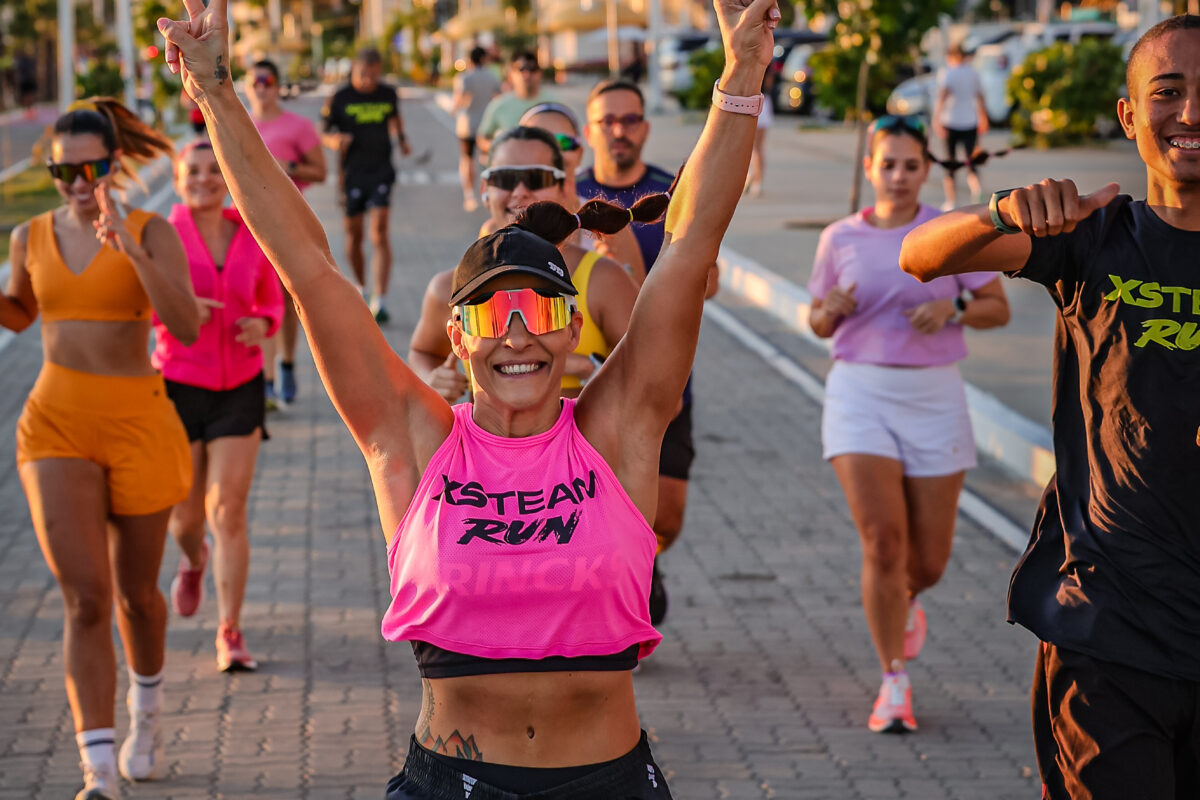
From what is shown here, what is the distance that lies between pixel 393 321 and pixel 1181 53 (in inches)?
468

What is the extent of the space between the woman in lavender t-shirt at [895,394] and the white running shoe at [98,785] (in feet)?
8.91

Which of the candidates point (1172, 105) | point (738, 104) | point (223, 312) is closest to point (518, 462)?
point (738, 104)

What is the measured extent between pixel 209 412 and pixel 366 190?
8335 millimetres

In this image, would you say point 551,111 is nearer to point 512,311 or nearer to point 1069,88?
point 512,311

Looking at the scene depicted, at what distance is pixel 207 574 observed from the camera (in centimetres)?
830

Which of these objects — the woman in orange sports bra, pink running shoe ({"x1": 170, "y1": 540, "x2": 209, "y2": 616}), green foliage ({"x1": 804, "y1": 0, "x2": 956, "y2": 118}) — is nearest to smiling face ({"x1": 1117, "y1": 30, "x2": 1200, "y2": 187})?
the woman in orange sports bra

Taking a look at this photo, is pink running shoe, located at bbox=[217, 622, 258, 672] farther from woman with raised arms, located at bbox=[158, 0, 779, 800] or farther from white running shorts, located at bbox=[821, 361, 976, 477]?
woman with raised arms, located at bbox=[158, 0, 779, 800]

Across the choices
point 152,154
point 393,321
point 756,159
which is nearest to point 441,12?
point 756,159

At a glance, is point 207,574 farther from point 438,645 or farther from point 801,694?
point 438,645

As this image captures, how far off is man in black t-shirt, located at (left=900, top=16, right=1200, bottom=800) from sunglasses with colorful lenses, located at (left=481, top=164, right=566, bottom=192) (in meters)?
2.17

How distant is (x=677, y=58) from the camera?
1784 inches

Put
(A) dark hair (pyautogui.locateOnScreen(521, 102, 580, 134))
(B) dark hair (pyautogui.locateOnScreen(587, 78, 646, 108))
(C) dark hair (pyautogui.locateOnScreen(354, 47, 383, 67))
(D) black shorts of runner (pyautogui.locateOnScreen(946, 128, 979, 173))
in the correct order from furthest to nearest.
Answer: (D) black shorts of runner (pyautogui.locateOnScreen(946, 128, 979, 173)) < (C) dark hair (pyautogui.locateOnScreen(354, 47, 383, 67)) < (B) dark hair (pyautogui.locateOnScreen(587, 78, 646, 108)) < (A) dark hair (pyautogui.locateOnScreen(521, 102, 580, 134))

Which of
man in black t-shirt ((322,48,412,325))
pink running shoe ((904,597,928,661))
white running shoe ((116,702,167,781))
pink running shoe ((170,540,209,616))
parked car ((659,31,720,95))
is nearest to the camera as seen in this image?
white running shoe ((116,702,167,781))

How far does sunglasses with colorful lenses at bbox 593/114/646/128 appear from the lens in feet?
23.5
